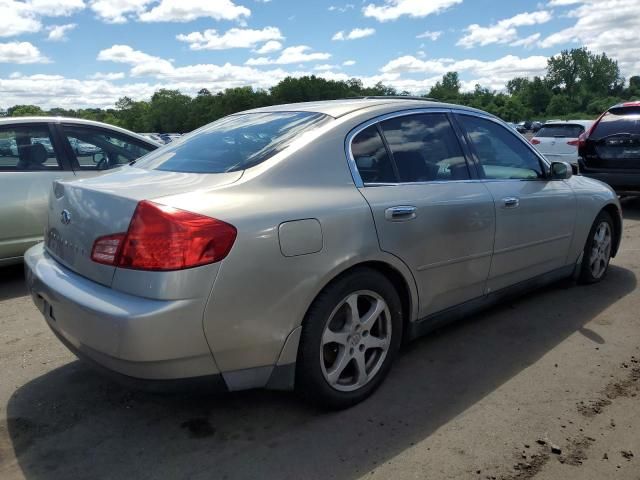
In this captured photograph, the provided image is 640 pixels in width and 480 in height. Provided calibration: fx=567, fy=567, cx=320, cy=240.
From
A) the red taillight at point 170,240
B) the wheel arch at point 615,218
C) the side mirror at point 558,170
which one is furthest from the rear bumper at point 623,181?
the red taillight at point 170,240

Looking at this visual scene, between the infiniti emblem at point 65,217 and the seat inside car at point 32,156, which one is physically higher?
the seat inside car at point 32,156

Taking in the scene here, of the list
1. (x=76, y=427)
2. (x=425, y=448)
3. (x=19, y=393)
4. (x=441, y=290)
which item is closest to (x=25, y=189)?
(x=19, y=393)

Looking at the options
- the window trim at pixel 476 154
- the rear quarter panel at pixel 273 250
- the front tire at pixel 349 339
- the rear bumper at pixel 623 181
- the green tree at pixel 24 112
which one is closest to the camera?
the rear quarter panel at pixel 273 250

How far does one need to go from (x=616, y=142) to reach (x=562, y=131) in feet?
15.3

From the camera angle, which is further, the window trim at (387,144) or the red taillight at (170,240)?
the window trim at (387,144)

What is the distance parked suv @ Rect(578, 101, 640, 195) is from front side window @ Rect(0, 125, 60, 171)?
7.42 metres

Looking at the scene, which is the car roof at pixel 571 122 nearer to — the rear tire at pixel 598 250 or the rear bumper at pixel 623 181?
the rear bumper at pixel 623 181

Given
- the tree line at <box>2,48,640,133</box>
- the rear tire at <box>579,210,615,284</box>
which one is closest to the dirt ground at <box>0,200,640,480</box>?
the rear tire at <box>579,210,615,284</box>

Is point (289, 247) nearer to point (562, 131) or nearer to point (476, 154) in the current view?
point (476, 154)

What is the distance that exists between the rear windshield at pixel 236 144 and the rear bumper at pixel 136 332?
79cm

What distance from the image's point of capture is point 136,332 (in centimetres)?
227

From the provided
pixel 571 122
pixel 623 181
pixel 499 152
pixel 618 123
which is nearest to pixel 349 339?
pixel 499 152

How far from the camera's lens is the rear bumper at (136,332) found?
2.27 m

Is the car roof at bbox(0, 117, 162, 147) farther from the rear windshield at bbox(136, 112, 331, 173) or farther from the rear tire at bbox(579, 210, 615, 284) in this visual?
the rear tire at bbox(579, 210, 615, 284)
